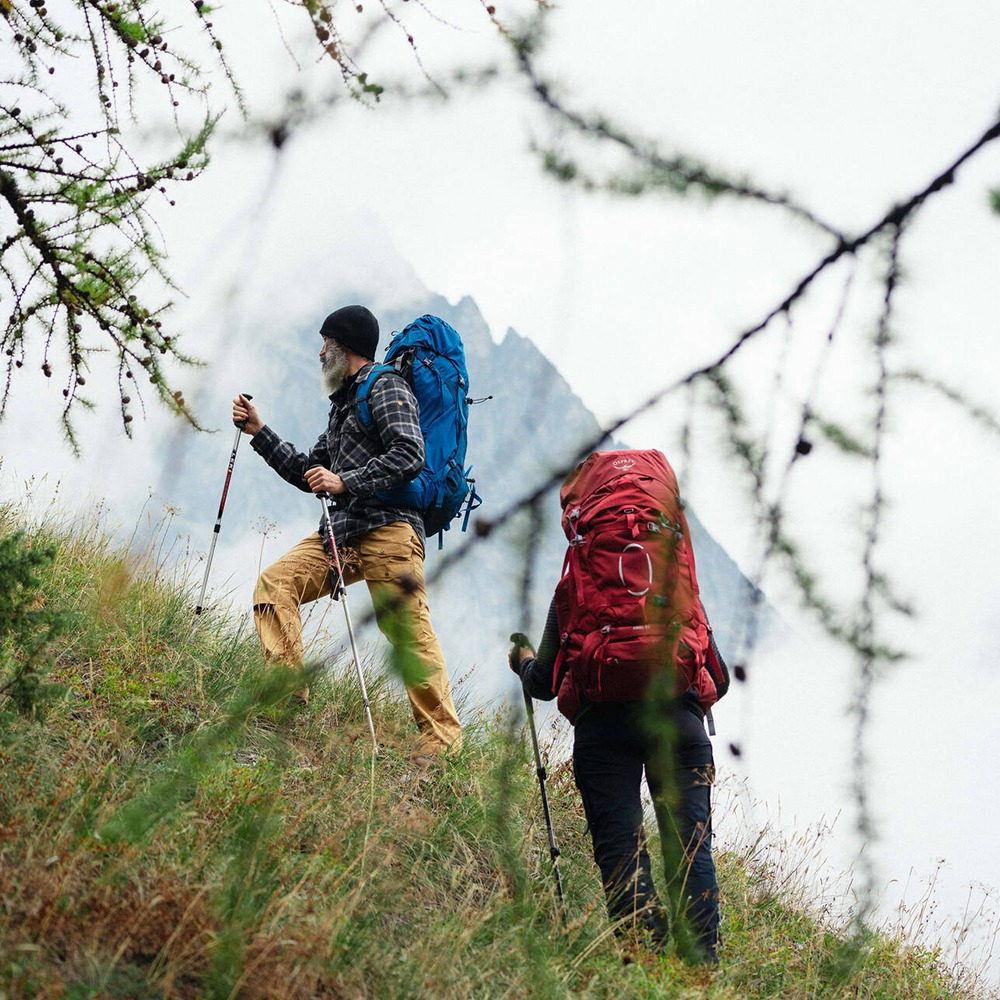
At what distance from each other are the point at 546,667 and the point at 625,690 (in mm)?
414

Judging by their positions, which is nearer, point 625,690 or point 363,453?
point 625,690

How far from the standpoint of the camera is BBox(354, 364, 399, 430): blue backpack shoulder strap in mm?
4133

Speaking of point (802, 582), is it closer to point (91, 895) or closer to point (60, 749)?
point (91, 895)

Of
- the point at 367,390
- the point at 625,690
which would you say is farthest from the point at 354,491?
the point at 625,690

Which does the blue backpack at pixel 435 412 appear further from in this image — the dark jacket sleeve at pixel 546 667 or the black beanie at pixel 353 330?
the dark jacket sleeve at pixel 546 667

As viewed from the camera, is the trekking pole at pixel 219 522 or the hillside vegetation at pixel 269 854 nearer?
the hillside vegetation at pixel 269 854

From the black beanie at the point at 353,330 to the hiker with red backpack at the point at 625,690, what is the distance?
5.57 ft

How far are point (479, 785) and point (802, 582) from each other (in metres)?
3.74

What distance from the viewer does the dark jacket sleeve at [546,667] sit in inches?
126

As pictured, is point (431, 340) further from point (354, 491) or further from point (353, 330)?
point (354, 491)

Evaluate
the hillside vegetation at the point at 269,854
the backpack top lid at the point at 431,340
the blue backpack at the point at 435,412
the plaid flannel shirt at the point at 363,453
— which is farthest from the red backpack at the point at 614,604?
the backpack top lid at the point at 431,340

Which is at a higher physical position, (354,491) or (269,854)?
(354,491)

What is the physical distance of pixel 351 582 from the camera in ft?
14.2

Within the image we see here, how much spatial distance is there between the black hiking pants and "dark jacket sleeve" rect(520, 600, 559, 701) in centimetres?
19
